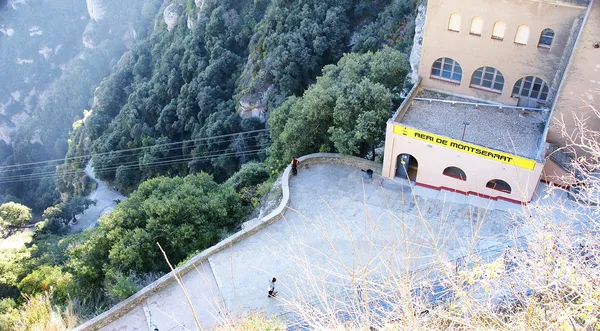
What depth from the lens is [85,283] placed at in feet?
73.1

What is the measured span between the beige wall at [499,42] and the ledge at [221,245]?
615 cm

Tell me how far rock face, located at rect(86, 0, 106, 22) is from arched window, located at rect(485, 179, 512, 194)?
90.9 metres

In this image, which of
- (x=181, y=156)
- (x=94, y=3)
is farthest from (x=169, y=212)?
(x=94, y=3)

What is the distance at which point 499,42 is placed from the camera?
2264 centimetres

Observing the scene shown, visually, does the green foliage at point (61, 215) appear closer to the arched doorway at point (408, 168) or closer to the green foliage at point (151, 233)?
the green foliage at point (151, 233)

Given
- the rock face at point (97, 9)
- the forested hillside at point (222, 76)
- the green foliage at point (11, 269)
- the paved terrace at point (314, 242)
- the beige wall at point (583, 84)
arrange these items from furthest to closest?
1. the rock face at point (97, 9)
2. the forested hillside at point (222, 76)
3. the green foliage at point (11, 269)
4. the paved terrace at point (314, 242)
5. the beige wall at point (583, 84)

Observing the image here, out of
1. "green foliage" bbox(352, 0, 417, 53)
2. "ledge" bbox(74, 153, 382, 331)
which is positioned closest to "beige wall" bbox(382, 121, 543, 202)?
"ledge" bbox(74, 153, 382, 331)

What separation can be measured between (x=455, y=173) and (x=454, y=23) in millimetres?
7372

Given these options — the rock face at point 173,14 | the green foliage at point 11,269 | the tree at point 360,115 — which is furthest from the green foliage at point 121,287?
the rock face at point 173,14

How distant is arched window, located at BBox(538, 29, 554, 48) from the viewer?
21.5 metres

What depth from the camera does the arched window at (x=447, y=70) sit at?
24359mm

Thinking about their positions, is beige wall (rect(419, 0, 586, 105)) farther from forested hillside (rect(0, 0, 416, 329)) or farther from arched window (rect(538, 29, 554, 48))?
forested hillside (rect(0, 0, 416, 329))

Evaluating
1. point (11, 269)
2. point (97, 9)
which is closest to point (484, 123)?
point (11, 269)

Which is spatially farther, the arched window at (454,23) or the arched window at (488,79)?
the arched window at (488,79)
